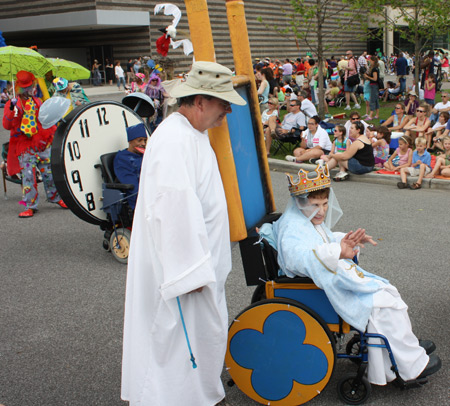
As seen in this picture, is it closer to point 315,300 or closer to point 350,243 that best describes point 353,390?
point 315,300

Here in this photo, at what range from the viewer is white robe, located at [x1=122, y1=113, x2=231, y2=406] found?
2.65 m

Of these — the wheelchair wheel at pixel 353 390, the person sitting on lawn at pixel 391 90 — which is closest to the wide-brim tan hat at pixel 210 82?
the wheelchair wheel at pixel 353 390

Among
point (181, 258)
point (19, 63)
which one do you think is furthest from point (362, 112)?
point (181, 258)

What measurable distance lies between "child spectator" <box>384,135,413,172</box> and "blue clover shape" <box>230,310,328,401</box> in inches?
265

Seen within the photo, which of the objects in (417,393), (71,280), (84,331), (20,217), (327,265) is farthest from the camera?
(20,217)

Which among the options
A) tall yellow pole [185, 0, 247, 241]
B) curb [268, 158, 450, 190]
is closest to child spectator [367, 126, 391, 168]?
curb [268, 158, 450, 190]

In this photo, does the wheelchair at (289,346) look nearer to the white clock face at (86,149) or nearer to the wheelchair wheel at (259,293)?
the wheelchair wheel at (259,293)

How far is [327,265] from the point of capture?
3.06 m

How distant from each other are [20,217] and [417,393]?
6358mm

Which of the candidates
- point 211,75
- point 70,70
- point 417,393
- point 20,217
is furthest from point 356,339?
point 70,70

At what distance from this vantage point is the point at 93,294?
17.2ft

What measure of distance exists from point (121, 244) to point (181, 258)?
3.47m

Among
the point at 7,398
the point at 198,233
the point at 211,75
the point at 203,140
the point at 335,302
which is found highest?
the point at 211,75

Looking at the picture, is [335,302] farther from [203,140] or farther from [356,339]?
[203,140]
